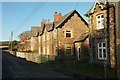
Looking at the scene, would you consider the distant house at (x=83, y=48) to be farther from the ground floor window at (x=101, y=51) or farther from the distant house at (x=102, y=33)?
the ground floor window at (x=101, y=51)

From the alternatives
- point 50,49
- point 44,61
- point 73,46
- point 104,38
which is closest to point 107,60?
point 104,38

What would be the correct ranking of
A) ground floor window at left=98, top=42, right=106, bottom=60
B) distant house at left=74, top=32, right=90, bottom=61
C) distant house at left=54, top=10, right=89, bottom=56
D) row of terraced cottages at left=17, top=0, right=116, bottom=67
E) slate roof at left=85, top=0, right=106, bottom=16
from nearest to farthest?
row of terraced cottages at left=17, top=0, right=116, bottom=67, slate roof at left=85, top=0, right=106, bottom=16, ground floor window at left=98, top=42, right=106, bottom=60, distant house at left=74, top=32, right=90, bottom=61, distant house at left=54, top=10, right=89, bottom=56

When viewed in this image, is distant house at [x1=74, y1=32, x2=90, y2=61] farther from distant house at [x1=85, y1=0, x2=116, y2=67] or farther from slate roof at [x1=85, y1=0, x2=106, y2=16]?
slate roof at [x1=85, y1=0, x2=106, y2=16]

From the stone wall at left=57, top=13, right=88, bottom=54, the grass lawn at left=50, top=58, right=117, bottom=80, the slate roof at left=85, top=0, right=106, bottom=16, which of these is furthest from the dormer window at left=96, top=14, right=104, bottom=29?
the stone wall at left=57, top=13, right=88, bottom=54

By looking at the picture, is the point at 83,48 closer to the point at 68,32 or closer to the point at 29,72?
the point at 68,32

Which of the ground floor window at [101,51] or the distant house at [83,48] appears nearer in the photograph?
the ground floor window at [101,51]

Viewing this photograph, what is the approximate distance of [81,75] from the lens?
1992cm

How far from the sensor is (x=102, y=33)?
26.8 m

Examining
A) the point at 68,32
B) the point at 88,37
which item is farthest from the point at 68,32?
the point at 88,37

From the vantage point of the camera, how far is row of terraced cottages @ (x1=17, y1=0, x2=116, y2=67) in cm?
2533

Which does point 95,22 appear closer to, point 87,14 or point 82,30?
point 87,14

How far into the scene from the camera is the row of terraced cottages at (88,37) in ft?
83.1

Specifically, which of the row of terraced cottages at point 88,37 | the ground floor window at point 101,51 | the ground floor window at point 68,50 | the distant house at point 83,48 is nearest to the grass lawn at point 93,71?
the ground floor window at point 101,51

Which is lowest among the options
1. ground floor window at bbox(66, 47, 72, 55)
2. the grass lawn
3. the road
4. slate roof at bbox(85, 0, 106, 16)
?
the road
